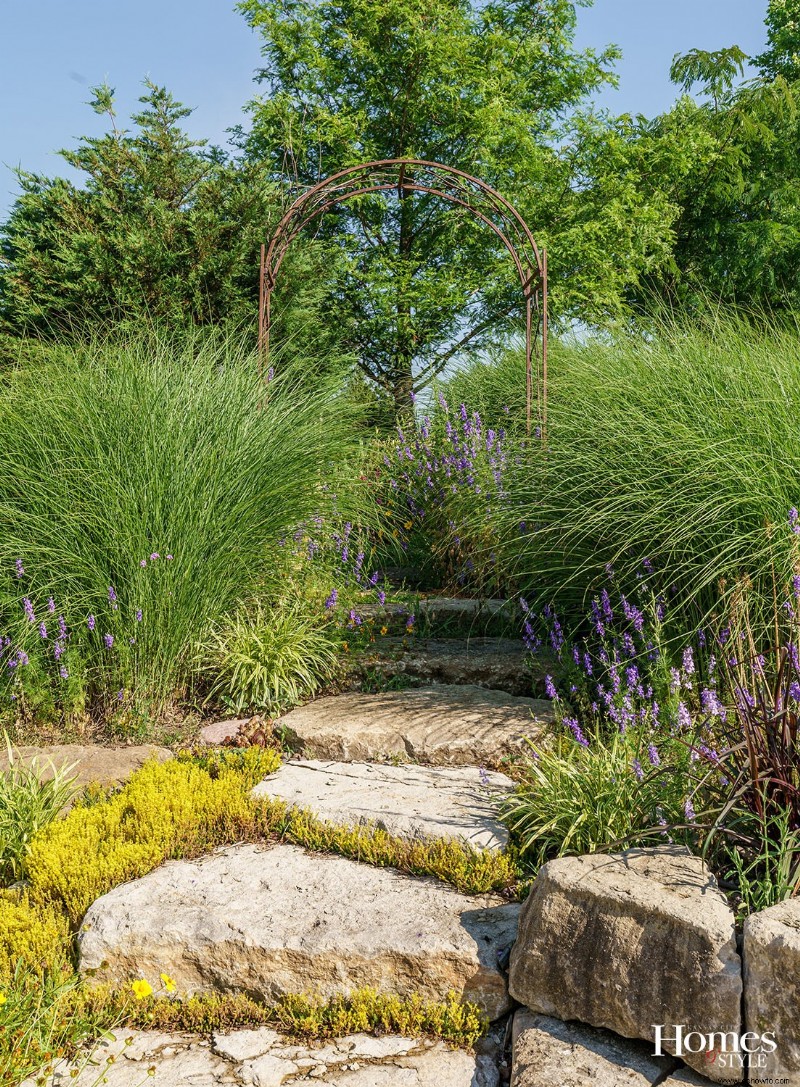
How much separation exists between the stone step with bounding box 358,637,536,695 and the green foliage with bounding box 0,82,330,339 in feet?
13.2

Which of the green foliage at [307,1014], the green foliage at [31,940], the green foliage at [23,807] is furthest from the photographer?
the green foliage at [23,807]

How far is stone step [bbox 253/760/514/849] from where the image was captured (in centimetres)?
327

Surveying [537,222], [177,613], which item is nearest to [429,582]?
[177,613]

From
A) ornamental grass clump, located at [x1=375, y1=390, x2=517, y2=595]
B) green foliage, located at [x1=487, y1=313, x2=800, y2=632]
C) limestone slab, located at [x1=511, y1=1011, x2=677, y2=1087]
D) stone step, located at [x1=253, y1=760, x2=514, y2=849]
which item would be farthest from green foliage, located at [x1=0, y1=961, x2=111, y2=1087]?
ornamental grass clump, located at [x1=375, y1=390, x2=517, y2=595]

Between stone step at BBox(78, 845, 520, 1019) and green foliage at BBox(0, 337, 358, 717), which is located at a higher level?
green foliage at BBox(0, 337, 358, 717)

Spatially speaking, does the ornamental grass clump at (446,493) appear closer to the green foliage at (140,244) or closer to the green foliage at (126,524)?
the green foliage at (126,524)

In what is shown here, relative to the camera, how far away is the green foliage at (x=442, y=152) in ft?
39.4

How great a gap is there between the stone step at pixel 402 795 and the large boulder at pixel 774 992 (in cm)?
104

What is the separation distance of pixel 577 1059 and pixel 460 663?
2.65 metres

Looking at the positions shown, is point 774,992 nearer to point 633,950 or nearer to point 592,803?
point 633,950

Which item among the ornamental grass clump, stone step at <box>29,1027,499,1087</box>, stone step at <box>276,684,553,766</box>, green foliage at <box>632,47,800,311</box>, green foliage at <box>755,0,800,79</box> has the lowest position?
stone step at <box>29,1027,499,1087</box>

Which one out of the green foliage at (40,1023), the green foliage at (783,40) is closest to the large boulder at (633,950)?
the green foliage at (40,1023)

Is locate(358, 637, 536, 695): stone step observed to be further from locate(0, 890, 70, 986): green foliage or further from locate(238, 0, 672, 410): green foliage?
locate(238, 0, 672, 410): green foliage

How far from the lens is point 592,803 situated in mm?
3006
